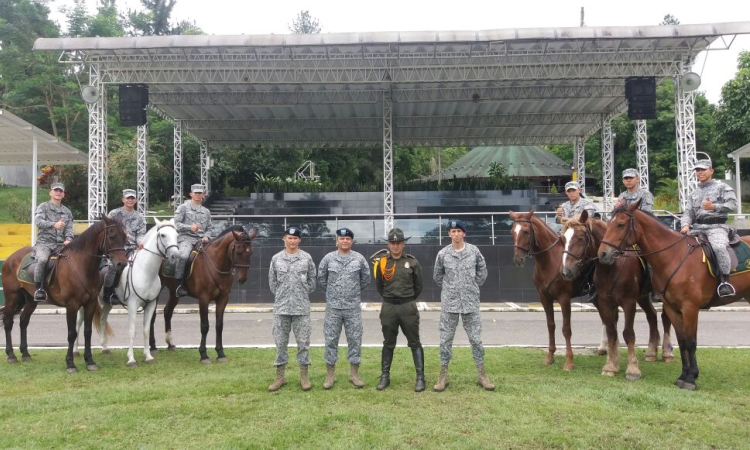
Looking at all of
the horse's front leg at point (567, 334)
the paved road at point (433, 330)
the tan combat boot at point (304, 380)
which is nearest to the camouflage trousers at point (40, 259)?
the paved road at point (433, 330)

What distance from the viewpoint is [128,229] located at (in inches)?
332

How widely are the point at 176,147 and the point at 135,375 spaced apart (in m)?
20.8

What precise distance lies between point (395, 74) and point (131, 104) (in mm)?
9745

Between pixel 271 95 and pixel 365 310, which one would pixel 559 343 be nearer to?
pixel 365 310

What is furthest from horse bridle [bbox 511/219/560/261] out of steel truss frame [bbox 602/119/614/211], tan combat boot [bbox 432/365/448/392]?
steel truss frame [bbox 602/119/614/211]

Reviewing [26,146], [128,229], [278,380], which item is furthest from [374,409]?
[26,146]

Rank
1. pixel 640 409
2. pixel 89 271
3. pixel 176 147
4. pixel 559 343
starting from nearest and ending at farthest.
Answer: pixel 640 409 → pixel 89 271 → pixel 559 343 → pixel 176 147

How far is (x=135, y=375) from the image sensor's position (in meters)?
7.01

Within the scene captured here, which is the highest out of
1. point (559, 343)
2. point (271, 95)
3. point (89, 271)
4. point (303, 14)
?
point (303, 14)

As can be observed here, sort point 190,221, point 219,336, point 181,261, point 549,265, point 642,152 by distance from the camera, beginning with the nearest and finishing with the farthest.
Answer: point 549,265 < point 219,336 < point 181,261 < point 190,221 < point 642,152

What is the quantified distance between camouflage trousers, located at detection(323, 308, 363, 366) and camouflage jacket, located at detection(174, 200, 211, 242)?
131 inches

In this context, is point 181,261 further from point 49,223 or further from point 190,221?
point 49,223

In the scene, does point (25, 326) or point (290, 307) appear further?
point (25, 326)

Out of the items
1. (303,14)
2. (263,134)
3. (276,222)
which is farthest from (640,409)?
(303,14)
